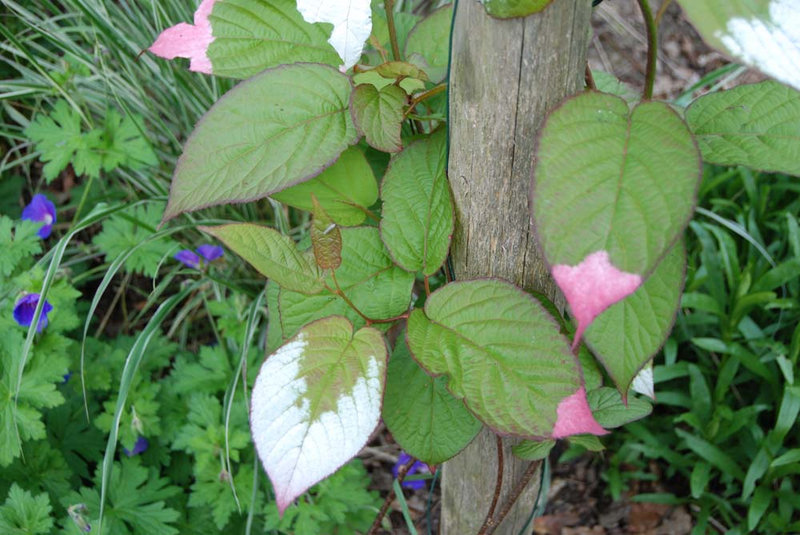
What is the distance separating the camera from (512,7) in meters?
0.69

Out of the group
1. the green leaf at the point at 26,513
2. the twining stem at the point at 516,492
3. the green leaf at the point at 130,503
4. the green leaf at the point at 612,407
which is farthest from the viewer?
the green leaf at the point at 130,503

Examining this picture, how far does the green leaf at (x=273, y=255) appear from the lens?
0.80 meters

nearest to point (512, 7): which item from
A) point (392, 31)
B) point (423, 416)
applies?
point (392, 31)

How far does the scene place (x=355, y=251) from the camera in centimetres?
92

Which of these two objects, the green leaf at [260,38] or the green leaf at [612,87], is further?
the green leaf at [612,87]

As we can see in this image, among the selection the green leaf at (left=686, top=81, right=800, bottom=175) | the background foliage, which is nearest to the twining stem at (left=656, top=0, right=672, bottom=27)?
the green leaf at (left=686, top=81, right=800, bottom=175)

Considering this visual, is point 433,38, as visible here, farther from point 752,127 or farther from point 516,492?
point 516,492

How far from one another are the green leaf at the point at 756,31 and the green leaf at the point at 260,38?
49 centimetres

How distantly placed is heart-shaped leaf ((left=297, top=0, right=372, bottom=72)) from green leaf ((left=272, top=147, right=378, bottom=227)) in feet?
0.56

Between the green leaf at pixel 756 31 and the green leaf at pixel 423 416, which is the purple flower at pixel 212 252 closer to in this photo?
the green leaf at pixel 423 416

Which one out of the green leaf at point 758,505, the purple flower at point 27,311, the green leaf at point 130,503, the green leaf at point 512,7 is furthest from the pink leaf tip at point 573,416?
the purple flower at point 27,311

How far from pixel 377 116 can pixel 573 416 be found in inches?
16.1

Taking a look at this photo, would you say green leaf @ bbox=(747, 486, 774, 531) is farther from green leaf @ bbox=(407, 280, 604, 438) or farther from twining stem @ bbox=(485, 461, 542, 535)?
green leaf @ bbox=(407, 280, 604, 438)

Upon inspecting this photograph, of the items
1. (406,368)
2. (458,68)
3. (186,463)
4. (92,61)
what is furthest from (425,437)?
(92,61)
